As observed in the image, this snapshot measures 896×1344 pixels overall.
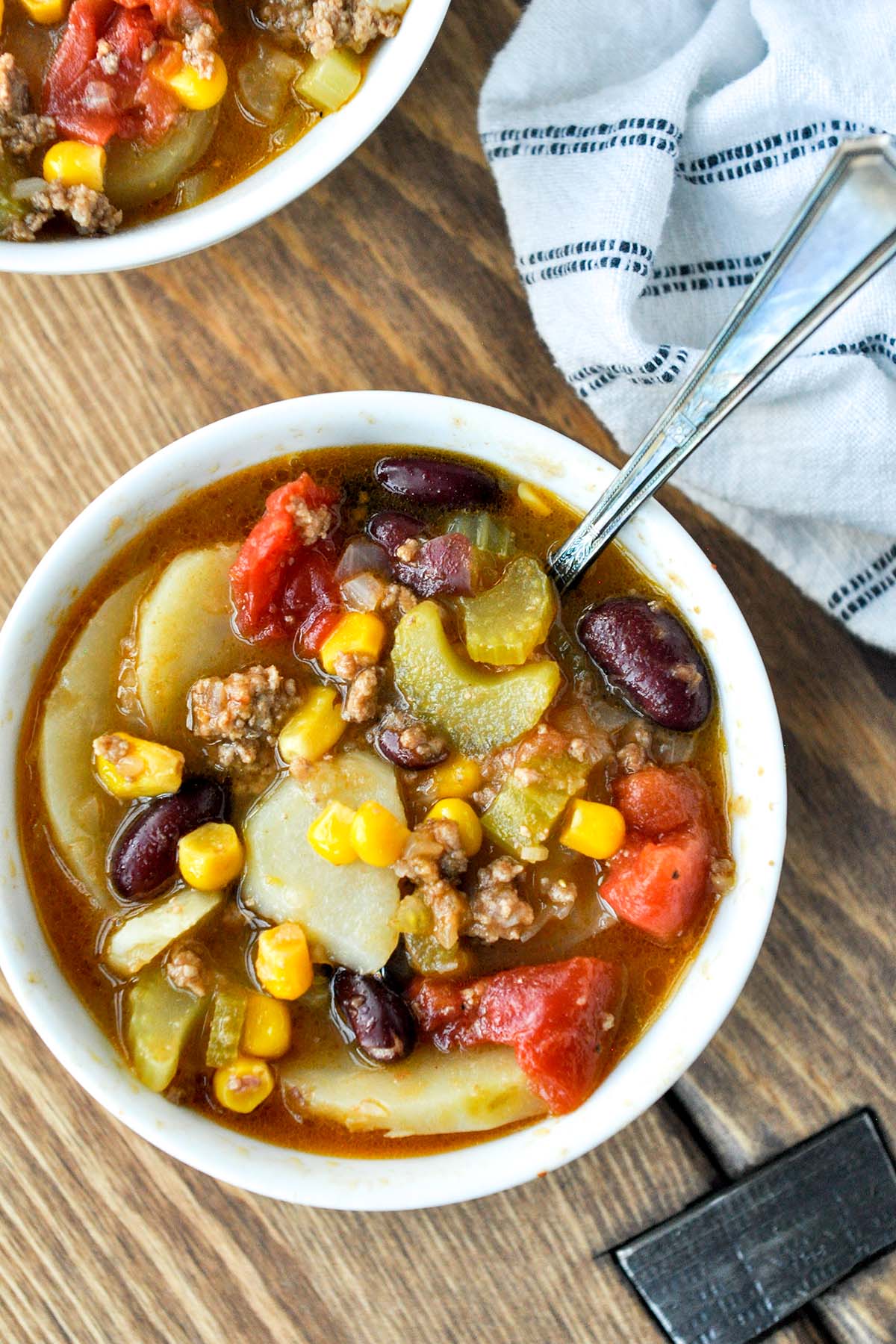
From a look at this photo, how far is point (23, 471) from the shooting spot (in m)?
2.63

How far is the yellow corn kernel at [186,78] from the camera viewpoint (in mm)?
2336

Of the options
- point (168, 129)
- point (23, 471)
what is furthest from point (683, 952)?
point (168, 129)

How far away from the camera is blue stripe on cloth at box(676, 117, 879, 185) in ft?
8.18

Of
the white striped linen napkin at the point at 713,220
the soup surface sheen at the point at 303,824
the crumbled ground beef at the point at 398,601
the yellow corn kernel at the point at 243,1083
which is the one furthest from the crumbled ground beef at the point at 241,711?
the white striped linen napkin at the point at 713,220

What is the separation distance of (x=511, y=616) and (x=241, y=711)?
0.52 metres

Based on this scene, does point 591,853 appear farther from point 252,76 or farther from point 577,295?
point 252,76

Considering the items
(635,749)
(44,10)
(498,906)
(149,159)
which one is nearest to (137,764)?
(498,906)

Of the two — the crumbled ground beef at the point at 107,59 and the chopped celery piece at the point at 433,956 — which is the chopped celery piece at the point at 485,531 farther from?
the crumbled ground beef at the point at 107,59

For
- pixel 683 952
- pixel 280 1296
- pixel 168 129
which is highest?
pixel 168 129

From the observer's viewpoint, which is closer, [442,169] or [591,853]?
[591,853]

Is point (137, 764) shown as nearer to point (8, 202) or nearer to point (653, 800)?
point (653, 800)

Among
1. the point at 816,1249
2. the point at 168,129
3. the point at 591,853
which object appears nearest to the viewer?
the point at 591,853

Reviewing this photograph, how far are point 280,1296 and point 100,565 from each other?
161 cm

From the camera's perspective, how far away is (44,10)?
2312 millimetres
